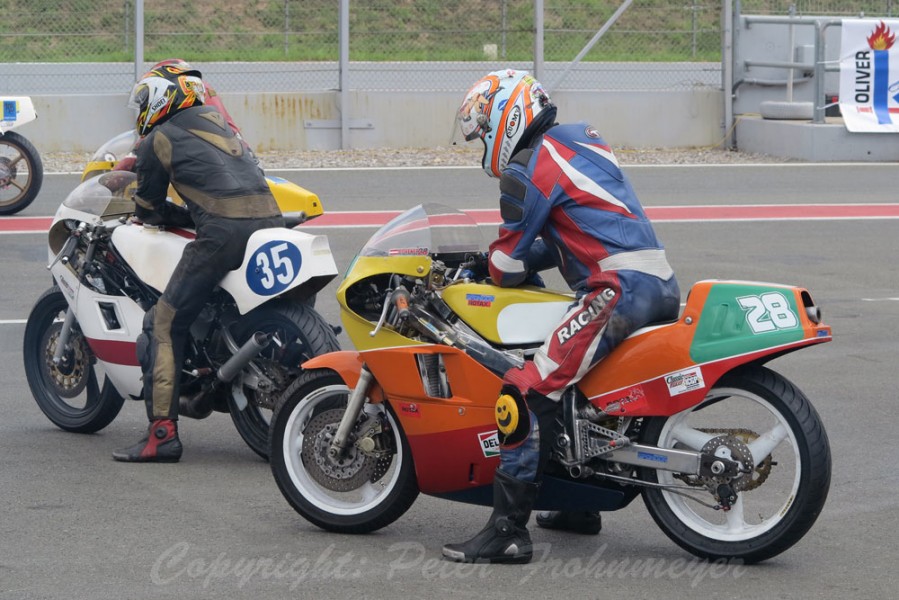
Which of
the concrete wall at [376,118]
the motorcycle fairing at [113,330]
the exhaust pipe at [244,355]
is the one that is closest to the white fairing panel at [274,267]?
the exhaust pipe at [244,355]

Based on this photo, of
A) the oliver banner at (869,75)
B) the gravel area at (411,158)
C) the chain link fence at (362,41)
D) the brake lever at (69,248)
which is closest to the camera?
the brake lever at (69,248)

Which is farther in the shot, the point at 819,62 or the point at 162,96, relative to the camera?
the point at 819,62

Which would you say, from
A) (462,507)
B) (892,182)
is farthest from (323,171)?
(462,507)

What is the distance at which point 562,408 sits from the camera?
208 inches

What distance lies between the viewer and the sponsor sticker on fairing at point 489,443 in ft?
17.7

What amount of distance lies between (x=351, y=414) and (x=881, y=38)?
15297 mm

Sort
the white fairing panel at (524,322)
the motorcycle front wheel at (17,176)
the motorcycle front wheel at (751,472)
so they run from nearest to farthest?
the motorcycle front wheel at (751,472) < the white fairing panel at (524,322) < the motorcycle front wheel at (17,176)

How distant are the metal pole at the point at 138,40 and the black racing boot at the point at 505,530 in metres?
15.1

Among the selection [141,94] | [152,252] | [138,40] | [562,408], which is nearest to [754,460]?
[562,408]

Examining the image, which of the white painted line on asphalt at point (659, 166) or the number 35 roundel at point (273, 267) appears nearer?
the number 35 roundel at point (273, 267)

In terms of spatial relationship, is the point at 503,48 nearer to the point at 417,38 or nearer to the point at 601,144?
the point at 417,38

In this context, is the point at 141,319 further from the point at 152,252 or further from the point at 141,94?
the point at 141,94

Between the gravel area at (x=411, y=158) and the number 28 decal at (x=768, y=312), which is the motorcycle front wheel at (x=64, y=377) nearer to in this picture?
the number 28 decal at (x=768, y=312)

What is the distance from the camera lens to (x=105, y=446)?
7.15 m
